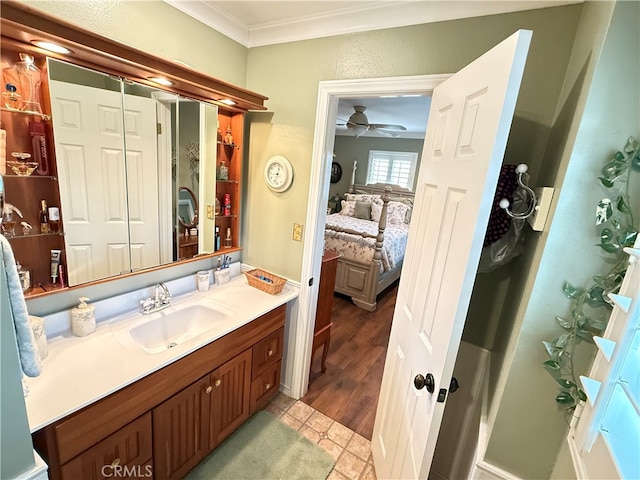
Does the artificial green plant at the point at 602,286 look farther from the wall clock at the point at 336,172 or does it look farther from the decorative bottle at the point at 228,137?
the wall clock at the point at 336,172

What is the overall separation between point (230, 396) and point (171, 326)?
1.73 feet

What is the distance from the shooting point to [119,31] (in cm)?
136

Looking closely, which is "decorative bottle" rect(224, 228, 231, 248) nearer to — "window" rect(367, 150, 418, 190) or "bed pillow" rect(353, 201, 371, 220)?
"bed pillow" rect(353, 201, 371, 220)

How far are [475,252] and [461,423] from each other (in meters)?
1.10

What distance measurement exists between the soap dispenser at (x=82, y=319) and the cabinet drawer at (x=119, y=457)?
473mm

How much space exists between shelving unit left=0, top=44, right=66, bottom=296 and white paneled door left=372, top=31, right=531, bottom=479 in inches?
63.5

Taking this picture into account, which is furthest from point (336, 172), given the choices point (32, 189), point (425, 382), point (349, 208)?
point (425, 382)

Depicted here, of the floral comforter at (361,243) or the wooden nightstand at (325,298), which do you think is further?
the floral comforter at (361,243)

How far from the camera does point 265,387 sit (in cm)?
199

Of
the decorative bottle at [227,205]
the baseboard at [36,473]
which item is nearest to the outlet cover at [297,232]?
the decorative bottle at [227,205]

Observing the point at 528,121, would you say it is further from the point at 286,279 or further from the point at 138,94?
the point at 138,94

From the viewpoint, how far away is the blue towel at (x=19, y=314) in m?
0.70

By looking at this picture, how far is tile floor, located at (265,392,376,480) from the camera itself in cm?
174

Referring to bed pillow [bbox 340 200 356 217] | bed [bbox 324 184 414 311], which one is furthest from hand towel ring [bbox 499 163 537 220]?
bed pillow [bbox 340 200 356 217]
